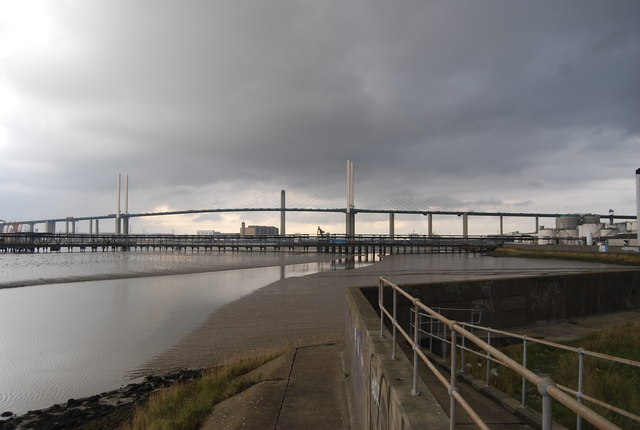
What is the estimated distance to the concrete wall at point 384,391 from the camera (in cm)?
282

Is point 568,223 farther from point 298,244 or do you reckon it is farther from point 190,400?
point 190,400

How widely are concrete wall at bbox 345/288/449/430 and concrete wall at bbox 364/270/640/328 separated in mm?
4179

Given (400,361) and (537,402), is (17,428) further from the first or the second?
(537,402)

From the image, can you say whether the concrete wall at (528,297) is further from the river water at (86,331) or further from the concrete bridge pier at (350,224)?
the concrete bridge pier at (350,224)

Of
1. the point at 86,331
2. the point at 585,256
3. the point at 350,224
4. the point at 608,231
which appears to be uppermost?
the point at 350,224

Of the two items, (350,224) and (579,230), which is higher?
(350,224)

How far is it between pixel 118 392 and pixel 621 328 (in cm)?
1125

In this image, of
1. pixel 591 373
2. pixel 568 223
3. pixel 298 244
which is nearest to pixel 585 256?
pixel 591 373

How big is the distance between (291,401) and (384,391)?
3260 mm

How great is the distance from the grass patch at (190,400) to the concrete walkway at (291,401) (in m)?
0.22

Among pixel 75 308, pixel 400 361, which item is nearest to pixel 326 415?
pixel 400 361

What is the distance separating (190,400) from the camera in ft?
23.7

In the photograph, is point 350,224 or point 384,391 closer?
point 384,391

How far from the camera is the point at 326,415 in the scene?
580 cm
